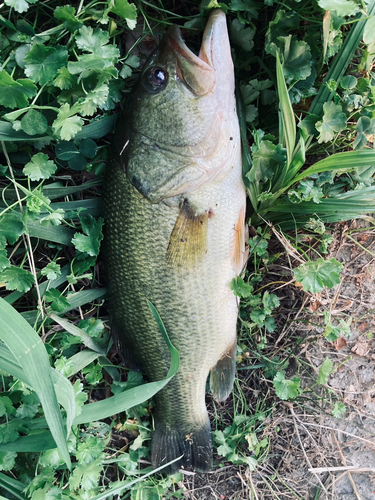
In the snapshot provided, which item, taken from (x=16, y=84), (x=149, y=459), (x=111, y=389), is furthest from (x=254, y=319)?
(x=16, y=84)

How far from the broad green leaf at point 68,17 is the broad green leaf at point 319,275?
4.87 ft

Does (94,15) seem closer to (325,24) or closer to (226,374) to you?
(325,24)

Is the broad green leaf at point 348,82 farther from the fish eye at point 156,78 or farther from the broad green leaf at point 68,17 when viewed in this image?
the broad green leaf at point 68,17

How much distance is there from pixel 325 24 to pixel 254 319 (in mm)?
1451

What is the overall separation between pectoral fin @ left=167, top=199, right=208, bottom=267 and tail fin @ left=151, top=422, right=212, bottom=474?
3.32 feet

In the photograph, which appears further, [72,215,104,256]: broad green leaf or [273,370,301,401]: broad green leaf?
[273,370,301,401]: broad green leaf

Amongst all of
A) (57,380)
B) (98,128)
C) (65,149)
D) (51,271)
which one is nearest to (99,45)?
(98,128)

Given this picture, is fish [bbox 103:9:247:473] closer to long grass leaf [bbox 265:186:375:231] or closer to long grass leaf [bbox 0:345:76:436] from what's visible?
long grass leaf [bbox 265:186:375:231]

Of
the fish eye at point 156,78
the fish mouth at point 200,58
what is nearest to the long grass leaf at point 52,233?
the fish eye at point 156,78

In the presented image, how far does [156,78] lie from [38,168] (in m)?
0.68

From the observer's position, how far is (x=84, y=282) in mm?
2092

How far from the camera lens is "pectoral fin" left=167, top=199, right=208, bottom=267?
1.69 metres

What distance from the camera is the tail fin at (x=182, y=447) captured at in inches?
82.7

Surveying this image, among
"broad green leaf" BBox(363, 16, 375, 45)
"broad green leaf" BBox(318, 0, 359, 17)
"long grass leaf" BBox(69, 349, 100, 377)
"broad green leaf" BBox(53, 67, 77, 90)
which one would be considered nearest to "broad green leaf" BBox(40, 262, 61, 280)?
"long grass leaf" BBox(69, 349, 100, 377)
